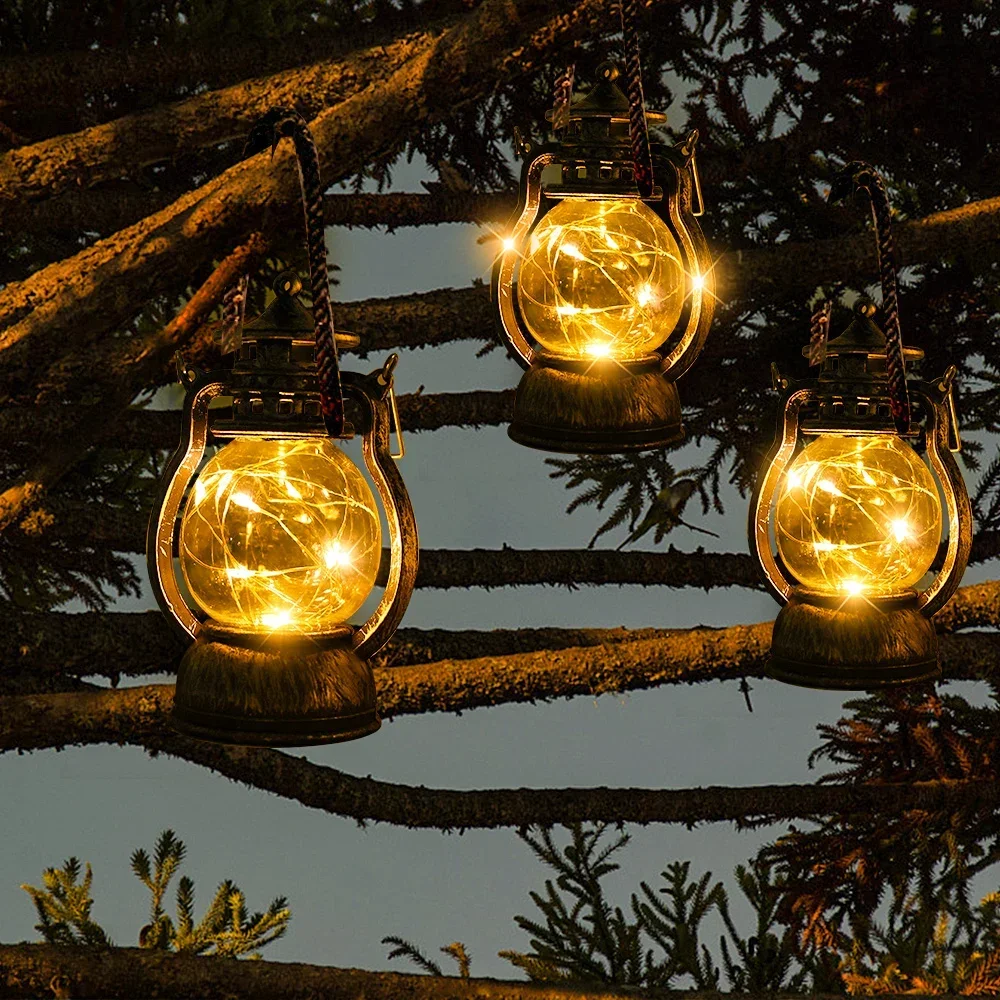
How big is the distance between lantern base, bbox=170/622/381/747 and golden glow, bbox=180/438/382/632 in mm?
36

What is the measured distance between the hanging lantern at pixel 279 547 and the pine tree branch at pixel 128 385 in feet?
4.67

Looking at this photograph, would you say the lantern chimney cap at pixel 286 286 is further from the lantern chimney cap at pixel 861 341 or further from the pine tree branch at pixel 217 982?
the pine tree branch at pixel 217 982

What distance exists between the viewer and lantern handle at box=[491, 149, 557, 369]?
2824mm

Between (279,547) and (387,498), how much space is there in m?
0.17

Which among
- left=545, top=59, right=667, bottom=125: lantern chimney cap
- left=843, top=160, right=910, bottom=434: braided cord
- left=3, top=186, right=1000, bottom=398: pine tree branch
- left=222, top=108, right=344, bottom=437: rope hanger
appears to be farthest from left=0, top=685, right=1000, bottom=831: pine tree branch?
left=222, top=108, right=344, bottom=437: rope hanger

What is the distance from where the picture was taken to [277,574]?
90.2 inches

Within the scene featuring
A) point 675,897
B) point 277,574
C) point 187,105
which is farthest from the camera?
point 675,897

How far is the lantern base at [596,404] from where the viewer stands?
291cm

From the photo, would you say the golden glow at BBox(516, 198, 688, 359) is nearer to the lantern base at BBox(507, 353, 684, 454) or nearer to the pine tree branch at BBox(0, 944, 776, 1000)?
the lantern base at BBox(507, 353, 684, 454)

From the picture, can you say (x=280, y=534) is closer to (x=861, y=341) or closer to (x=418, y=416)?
(x=861, y=341)

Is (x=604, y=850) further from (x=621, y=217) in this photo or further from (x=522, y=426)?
(x=621, y=217)

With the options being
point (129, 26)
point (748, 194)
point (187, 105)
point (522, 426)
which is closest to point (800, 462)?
point (522, 426)

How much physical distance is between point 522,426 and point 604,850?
262cm

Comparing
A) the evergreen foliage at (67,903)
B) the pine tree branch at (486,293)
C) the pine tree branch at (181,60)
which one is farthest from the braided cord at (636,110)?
the evergreen foliage at (67,903)
